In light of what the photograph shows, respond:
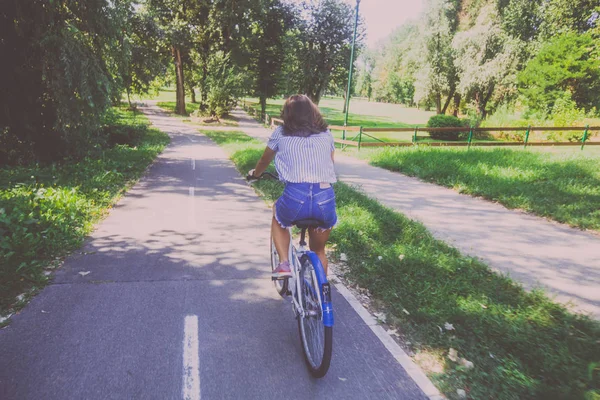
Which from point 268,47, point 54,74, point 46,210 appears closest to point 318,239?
point 46,210

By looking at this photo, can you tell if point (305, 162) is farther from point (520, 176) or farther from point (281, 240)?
point (520, 176)

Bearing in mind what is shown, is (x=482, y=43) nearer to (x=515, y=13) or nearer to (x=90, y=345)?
(x=515, y=13)

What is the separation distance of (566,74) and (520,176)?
80.5ft

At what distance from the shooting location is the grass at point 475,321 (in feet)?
9.30

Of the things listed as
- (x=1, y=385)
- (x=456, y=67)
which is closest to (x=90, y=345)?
(x=1, y=385)

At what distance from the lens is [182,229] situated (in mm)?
6543

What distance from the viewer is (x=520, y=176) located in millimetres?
9594

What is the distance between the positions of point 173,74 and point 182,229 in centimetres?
4688

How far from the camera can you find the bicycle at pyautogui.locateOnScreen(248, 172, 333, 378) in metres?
2.71

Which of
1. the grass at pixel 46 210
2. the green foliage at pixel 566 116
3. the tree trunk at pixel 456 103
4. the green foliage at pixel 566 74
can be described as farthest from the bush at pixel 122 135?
the tree trunk at pixel 456 103

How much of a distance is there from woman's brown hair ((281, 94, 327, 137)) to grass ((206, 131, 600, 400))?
2.20m

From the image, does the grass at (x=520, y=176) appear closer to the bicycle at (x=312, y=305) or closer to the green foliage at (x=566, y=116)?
the bicycle at (x=312, y=305)

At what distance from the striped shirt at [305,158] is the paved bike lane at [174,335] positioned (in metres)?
1.61

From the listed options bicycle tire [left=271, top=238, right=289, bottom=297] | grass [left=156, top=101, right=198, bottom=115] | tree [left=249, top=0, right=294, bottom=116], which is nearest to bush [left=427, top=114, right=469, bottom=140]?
tree [left=249, top=0, right=294, bottom=116]
